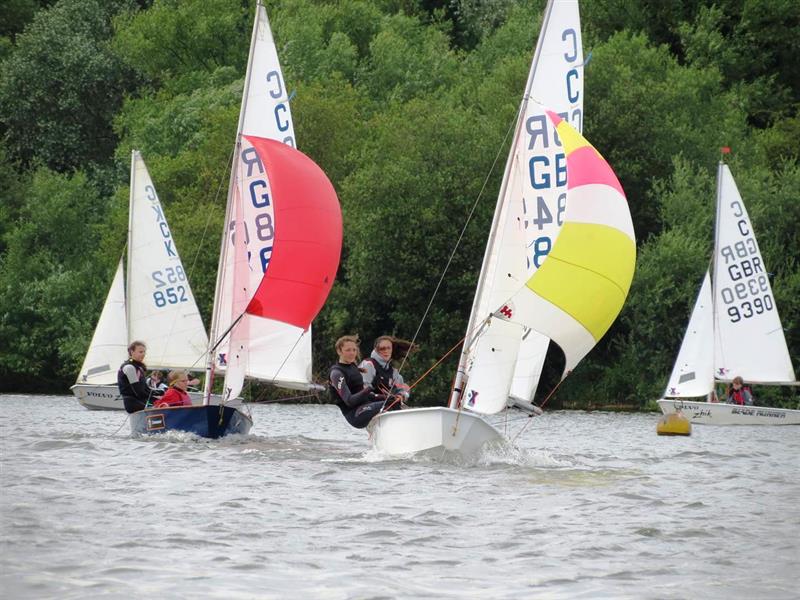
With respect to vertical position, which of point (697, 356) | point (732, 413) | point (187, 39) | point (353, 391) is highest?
point (187, 39)

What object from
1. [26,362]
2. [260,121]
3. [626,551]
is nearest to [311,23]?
[26,362]

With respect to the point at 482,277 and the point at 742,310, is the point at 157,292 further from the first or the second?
the point at 482,277

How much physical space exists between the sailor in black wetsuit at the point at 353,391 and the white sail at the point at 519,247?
3.91 ft

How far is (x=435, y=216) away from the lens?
126ft

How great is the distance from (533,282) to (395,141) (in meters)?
25.0

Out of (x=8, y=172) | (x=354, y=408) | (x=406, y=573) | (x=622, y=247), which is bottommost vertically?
(x=406, y=573)

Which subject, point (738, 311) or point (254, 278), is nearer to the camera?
point (254, 278)

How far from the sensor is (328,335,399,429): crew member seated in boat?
16.4 metres

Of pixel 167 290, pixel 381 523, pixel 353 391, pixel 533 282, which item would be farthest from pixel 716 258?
pixel 381 523

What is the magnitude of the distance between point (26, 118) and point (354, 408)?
3987 cm

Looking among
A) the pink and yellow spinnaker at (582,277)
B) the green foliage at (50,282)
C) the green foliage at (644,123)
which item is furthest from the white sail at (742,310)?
Answer: the green foliage at (50,282)

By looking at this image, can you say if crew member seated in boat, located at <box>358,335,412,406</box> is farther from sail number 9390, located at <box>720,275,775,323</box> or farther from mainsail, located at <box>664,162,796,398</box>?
sail number 9390, located at <box>720,275,775,323</box>

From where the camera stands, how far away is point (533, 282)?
15.3m

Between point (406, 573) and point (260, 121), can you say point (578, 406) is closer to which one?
point (260, 121)
